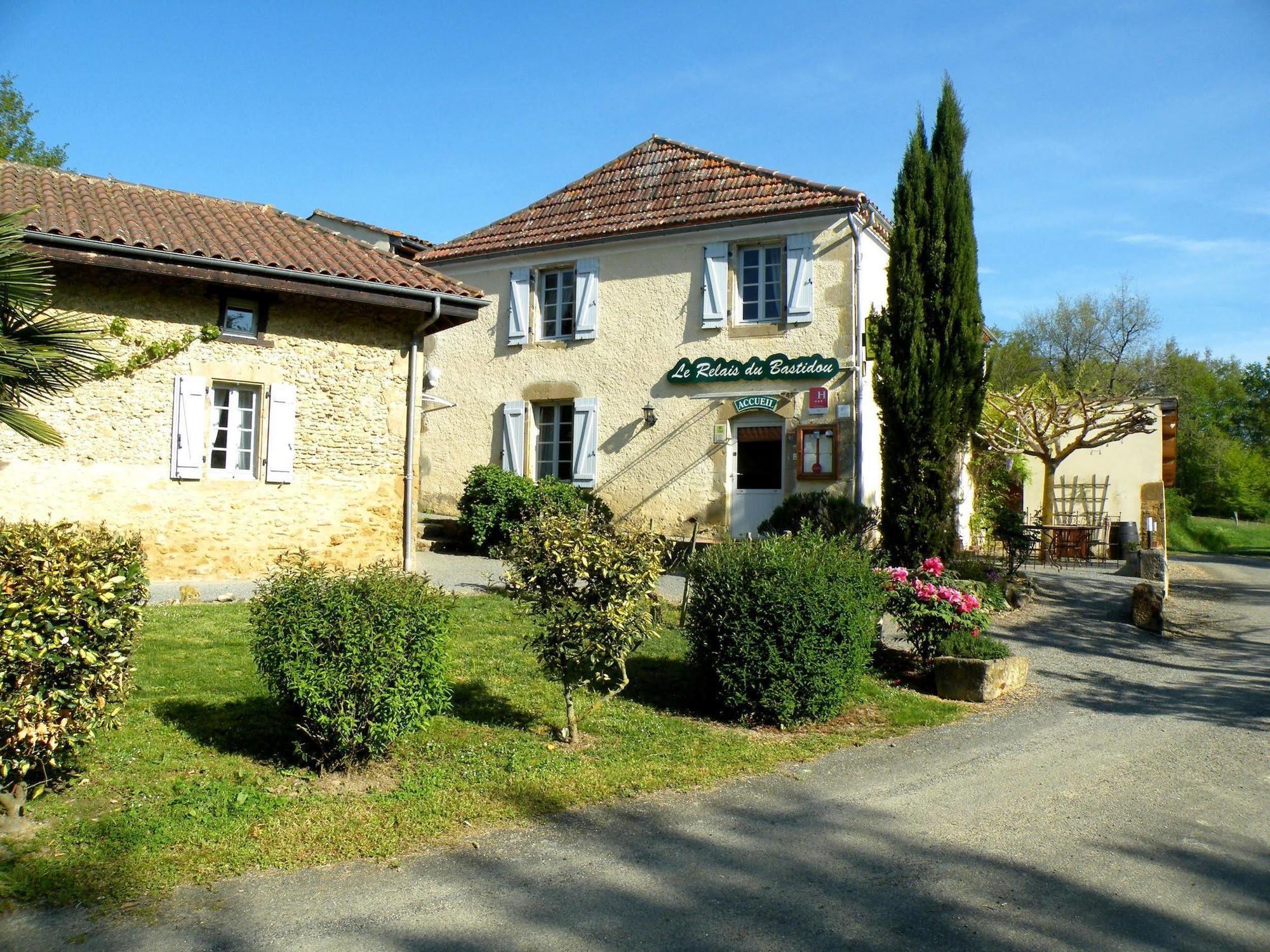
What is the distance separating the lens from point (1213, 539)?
1419 inches

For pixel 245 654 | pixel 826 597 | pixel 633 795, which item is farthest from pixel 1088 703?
pixel 245 654

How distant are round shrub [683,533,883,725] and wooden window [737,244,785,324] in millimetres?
9427

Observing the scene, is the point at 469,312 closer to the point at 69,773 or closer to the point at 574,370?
the point at 574,370

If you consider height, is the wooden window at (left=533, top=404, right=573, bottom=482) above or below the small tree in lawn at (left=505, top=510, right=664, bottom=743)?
above

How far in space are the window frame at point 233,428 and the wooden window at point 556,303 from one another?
7.15 metres

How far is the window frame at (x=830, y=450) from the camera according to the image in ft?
50.0

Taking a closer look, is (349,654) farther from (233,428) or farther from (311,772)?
(233,428)

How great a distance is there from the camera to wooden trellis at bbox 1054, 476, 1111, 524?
23.5 m

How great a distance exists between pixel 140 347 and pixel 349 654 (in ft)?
25.1

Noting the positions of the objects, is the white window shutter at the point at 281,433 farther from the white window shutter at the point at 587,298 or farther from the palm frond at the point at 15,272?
the white window shutter at the point at 587,298

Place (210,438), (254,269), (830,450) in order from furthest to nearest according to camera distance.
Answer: (830,450), (210,438), (254,269)

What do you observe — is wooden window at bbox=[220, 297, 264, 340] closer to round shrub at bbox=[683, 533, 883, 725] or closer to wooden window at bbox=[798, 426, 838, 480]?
round shrub at bbox=[683, 533, 883, 725]

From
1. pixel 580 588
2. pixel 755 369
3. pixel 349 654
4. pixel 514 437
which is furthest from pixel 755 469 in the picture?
pixel 349 654

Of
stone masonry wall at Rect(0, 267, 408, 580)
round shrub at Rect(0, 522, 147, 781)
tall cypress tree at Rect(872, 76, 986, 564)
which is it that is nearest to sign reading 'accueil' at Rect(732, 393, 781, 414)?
tall cypress tree at Rect(872, 76, 986, 564)
